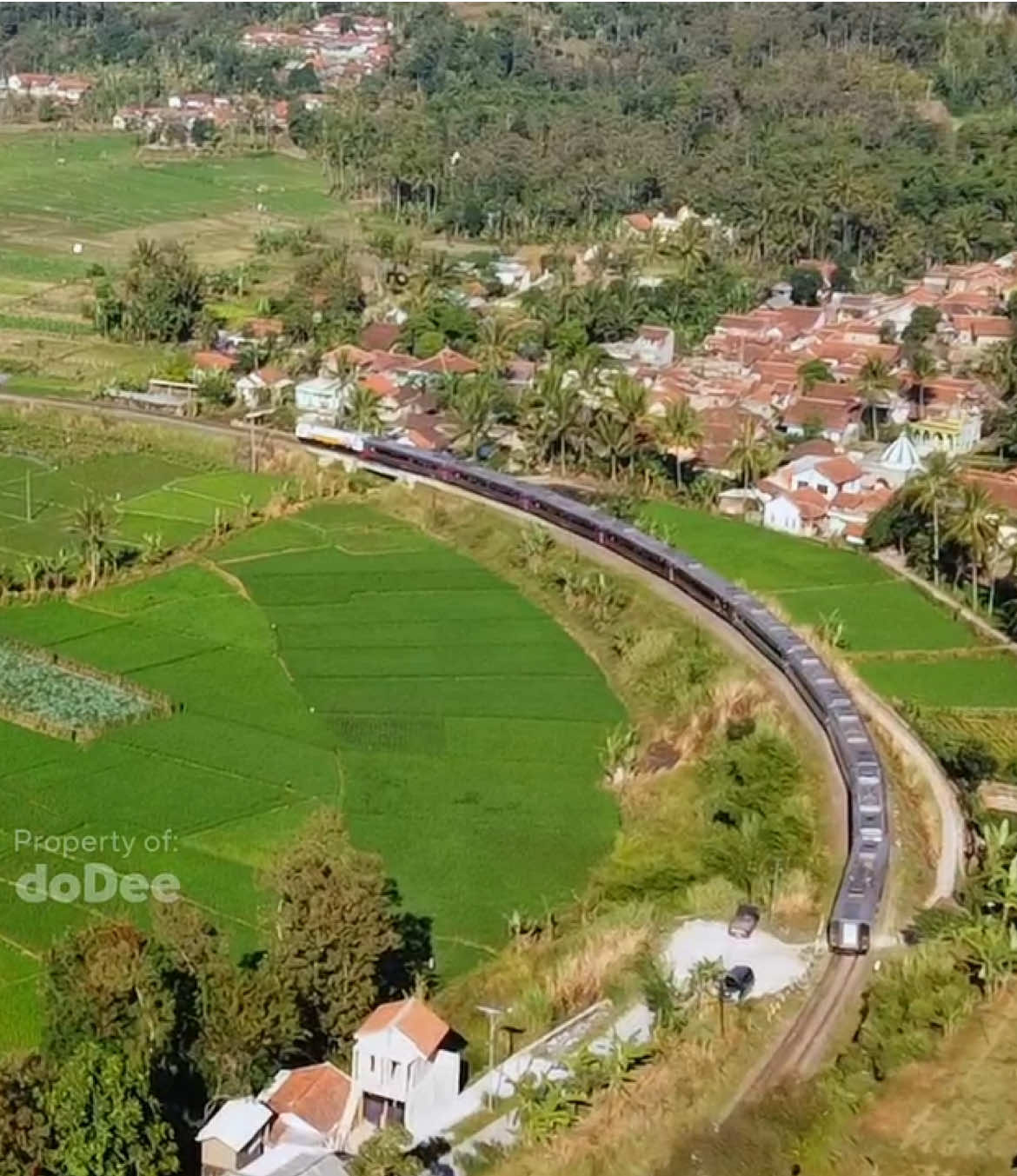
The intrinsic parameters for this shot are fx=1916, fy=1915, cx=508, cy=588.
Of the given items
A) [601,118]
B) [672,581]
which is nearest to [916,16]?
[601,118]

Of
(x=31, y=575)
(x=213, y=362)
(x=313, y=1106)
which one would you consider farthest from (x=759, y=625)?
(x=213, y=362)

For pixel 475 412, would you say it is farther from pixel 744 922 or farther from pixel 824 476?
pixel 744 922

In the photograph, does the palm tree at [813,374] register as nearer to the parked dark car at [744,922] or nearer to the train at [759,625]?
the train at [759,625]

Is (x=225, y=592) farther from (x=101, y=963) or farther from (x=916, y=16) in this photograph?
(x=916, y=16)

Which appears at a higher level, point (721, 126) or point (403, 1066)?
point (721, 126)

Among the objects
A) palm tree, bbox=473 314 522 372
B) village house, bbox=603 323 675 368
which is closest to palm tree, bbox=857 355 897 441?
village house, bbox=603 323 675 368

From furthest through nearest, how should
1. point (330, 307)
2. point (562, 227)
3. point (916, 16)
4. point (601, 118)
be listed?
point (916, 16), point (601, 118), point (562, 227), point (330, 307)

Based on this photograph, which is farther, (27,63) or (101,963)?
(27,63)
